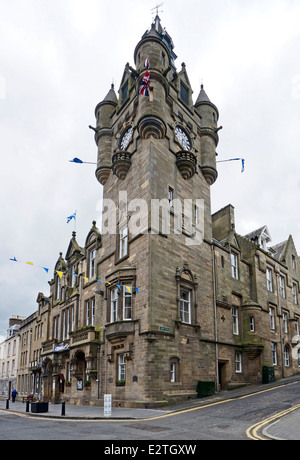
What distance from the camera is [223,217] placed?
115ft

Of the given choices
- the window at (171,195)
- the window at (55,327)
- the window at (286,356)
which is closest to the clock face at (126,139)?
the window at (171,195)

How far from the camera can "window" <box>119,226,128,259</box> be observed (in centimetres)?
2584

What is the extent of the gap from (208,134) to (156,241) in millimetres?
13459

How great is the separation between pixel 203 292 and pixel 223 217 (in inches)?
427

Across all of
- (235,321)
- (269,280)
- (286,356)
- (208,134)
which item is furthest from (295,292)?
(208,134)

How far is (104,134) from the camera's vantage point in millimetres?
32469

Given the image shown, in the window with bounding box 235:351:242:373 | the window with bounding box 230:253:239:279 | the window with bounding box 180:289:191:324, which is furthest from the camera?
the window with bounding box 230:253:239:279

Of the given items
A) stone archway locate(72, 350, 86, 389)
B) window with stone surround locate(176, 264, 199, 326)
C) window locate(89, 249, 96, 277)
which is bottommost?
stone archway locate(72, 350, 86, 389)

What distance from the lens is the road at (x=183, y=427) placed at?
11.0 metres

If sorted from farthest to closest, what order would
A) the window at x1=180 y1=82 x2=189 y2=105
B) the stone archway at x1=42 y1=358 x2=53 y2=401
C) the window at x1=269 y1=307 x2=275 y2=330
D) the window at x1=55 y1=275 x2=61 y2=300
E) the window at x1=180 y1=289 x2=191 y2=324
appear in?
the window at x1=55 y1=275 x2=61 y2=300 < the stone archway at x1=42 y1=358 x2=53 y2=401 < the window at x1=269 y1=307 x2=275 y2=330 < the window at x1=180 y1=82 x2=189 y2=105 < the window at x1=180 y1=289 x2=191 y2=324

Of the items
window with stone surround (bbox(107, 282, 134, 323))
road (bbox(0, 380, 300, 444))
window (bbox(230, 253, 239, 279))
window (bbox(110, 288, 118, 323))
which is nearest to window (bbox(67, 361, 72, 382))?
window (bbox(110, 288, 118, 323))

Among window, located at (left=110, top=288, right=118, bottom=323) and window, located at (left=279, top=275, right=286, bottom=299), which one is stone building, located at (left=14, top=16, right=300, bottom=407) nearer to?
window, located at (left=110, top=288, right=118, bottom=323)

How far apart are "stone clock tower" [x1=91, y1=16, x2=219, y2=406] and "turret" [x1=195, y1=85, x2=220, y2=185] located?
0.10 m

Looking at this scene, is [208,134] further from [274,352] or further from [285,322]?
[285,322]
